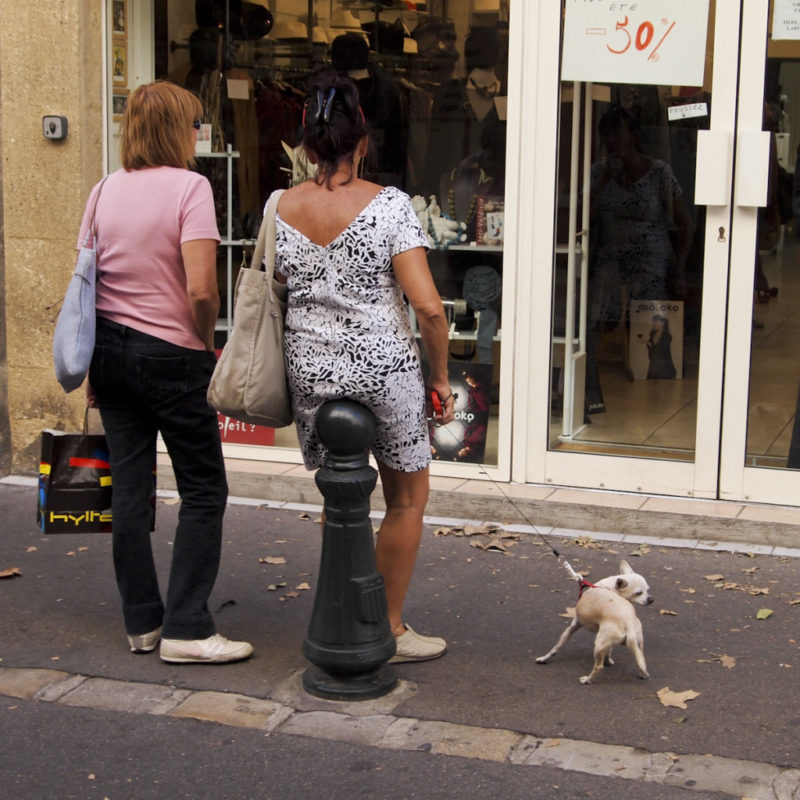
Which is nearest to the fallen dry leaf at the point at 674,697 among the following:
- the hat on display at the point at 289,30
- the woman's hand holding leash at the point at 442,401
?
the woman's hand holding leash at the point at 442,401

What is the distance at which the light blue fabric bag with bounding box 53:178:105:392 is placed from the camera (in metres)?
4.30

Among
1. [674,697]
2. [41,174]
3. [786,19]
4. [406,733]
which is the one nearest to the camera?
[406,733]

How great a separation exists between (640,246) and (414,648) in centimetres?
293

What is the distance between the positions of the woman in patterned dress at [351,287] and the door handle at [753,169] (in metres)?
2.41

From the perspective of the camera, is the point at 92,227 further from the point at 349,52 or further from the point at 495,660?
the point at 349,52

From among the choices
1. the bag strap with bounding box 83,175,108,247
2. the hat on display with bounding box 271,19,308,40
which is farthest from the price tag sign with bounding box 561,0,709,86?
the bag strap with bounding box 83,175,108,247

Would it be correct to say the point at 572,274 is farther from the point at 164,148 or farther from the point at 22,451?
the point at 22,451

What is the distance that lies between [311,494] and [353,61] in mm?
2461

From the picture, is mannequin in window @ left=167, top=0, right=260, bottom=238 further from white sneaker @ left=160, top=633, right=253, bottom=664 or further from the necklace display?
white sneaker @ left=160, top=633, right=253, bottom=664

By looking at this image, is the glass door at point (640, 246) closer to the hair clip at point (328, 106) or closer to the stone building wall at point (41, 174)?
the hair clip at point (328, 106)

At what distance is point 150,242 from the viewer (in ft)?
14.1

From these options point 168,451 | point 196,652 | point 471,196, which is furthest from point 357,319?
point 471,196

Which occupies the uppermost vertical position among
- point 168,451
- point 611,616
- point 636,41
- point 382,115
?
point 636,41

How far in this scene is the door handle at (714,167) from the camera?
598 centimetres
